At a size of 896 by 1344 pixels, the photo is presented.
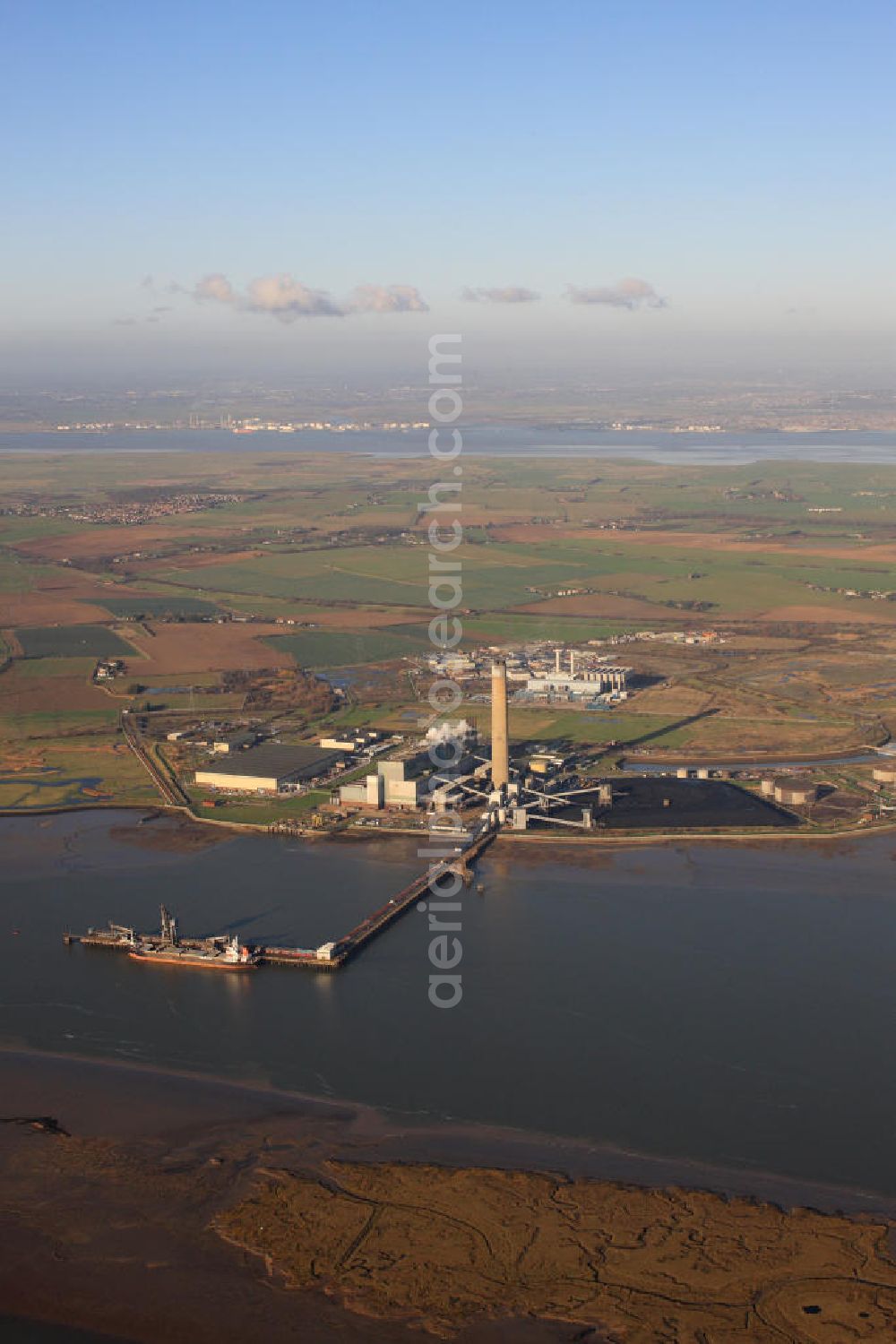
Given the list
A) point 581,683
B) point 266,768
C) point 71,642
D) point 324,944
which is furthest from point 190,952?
point 71,642

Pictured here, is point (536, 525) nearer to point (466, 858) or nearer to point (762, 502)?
point (762, 502)

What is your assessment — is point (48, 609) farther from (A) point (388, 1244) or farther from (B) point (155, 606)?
(A) point (388, 1244)

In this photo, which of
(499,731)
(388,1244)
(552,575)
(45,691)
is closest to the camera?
(388,1244)

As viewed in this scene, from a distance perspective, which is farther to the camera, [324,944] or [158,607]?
[158,607]

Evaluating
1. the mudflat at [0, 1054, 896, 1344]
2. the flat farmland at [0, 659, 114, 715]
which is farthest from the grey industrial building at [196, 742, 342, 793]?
the mudflat at [0, 1054, 896, 1344]

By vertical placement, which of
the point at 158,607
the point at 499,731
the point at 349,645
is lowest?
the point at 349,645

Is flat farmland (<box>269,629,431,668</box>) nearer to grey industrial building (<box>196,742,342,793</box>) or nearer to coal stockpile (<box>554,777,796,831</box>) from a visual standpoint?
grey industrial building (<box>196,742,342,793</box>)

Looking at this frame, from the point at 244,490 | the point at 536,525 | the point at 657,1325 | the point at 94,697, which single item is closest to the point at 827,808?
the point at 657,1325
